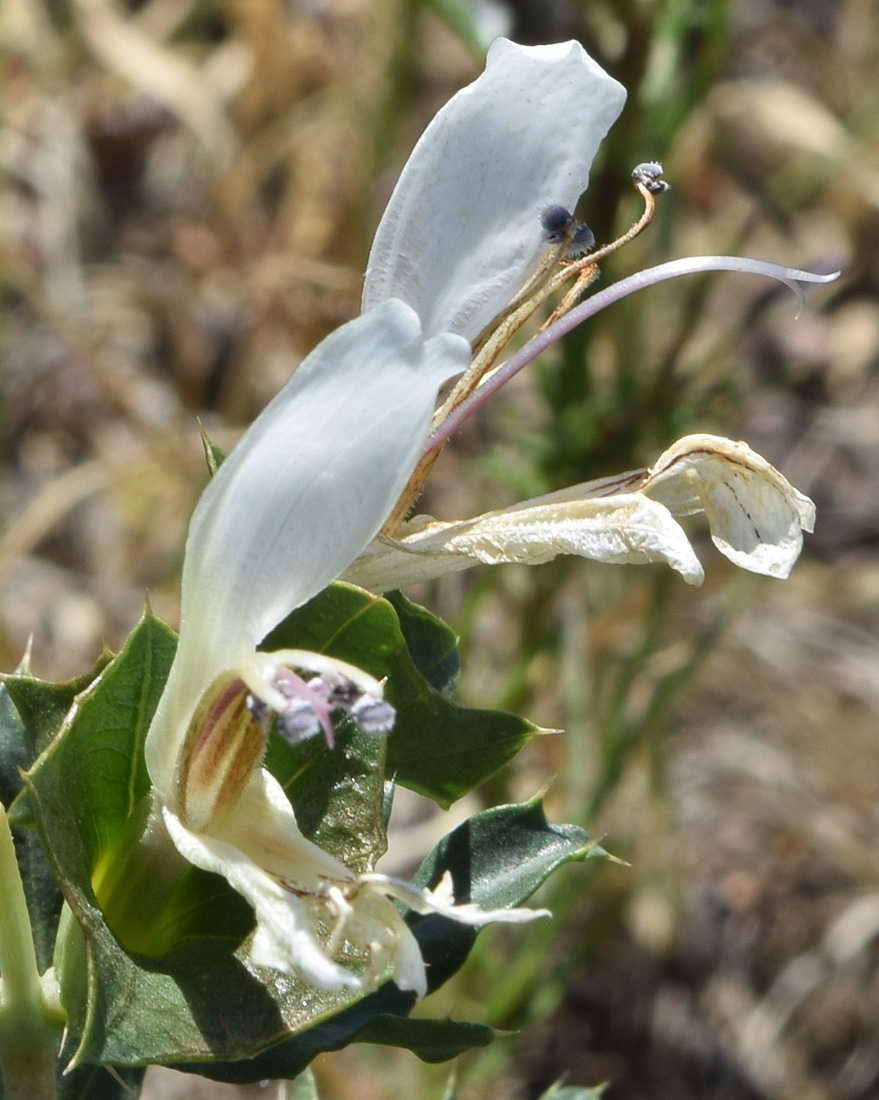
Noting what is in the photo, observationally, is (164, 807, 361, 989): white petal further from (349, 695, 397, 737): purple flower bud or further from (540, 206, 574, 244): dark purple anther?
(540, 206, 574, 244): dark purple anther

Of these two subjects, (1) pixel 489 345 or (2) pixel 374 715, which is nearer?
(2) pixel 374 715

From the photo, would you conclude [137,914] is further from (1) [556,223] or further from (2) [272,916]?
(1) [556,223]

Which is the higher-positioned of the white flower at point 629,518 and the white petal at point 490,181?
the white petal at point 490,181

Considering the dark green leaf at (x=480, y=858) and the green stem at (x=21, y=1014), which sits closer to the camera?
the green stem at (x=21, y=1014)

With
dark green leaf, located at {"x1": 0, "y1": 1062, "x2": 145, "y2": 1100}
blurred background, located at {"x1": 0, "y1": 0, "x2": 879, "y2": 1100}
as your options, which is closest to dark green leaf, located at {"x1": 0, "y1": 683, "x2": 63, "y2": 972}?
dark green leaf, located at {"x1": 0, "y1": 1062, "x2": 145, "y2": 1100}

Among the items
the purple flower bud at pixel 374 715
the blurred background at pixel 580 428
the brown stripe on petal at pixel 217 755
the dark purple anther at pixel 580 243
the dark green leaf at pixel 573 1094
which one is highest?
the dark purple anther at pixel 580 243

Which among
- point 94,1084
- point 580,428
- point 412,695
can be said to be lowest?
point 580,428

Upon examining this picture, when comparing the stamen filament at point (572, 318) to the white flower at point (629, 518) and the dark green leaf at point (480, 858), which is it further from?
the dark green leaf at point (480, 858)

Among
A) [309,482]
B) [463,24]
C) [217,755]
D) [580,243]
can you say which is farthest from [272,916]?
[463,24]

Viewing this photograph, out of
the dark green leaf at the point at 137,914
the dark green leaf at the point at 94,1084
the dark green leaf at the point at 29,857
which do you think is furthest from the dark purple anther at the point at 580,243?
the dark green leaf at the point at 94,1084
